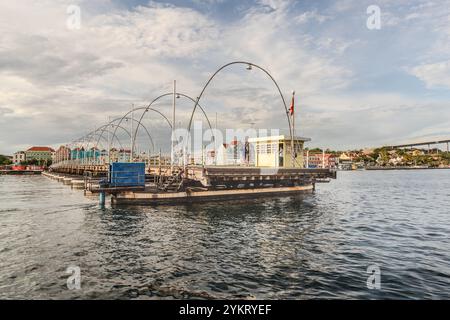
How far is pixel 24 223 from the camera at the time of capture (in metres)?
23.0

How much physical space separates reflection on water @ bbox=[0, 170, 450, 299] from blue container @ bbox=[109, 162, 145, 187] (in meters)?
6.10

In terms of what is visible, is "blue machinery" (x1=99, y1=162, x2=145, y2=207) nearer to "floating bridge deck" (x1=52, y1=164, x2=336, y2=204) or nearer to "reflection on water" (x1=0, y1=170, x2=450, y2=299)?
"floating bridge deck" (x1=52, y1=164, x2=336, y2=204)

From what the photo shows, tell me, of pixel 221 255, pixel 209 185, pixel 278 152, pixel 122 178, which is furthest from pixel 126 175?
pixel 278 152

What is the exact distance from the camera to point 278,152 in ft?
163

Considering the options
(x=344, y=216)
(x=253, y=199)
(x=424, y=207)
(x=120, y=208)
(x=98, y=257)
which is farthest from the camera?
(x=253, y=199)

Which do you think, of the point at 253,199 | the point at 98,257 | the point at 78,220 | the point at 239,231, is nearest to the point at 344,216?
the point at 239,231

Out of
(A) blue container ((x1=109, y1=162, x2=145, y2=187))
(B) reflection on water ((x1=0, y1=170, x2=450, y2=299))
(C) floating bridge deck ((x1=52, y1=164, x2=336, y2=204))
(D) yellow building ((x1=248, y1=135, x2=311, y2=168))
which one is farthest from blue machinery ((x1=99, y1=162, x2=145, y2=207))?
(D) yellow building ((x1=248, y1=135, x2=311, y2=168))

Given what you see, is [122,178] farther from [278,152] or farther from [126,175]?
[278,152]

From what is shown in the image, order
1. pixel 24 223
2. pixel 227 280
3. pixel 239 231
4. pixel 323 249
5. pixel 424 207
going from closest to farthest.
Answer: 1. pixel 227 280
2. pixel 323 249
3. pixel 239 231
4. pixel 24 223
5. pixel 424 207

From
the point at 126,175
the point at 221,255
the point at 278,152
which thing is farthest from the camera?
the point at 278,152

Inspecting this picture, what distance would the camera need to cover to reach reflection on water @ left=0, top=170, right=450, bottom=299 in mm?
10734

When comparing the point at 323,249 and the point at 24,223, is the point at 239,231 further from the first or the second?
the point at 24,223

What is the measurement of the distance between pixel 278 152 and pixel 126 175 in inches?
1051

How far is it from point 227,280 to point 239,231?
30.9 feet
